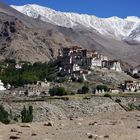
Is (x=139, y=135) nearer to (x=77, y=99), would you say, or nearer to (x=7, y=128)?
(x=7, y=128)

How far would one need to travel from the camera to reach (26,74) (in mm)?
115500

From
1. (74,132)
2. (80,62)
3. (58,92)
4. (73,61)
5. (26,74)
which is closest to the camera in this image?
(74,132)

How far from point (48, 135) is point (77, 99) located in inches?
2242

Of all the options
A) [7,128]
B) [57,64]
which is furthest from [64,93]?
[7,128]

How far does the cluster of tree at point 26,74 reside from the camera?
109625mm

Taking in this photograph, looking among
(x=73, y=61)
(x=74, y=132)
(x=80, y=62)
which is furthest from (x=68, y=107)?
(x=73, y=61)

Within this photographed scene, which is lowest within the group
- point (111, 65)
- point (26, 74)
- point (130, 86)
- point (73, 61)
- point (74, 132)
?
point (74, 132)

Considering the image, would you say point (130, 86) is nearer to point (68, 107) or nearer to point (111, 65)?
point (111, 65)

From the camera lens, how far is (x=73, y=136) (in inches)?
734

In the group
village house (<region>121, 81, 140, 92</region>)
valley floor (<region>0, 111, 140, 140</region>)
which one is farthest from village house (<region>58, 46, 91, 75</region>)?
valley floor (<region>0, 111, 140, 140</region>)

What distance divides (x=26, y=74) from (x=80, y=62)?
2235 cm

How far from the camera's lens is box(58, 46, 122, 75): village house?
424 ft

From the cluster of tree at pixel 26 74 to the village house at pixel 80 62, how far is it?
12.0ft

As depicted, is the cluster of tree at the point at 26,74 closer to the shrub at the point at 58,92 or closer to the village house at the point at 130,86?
the village house at the point at 130,86
